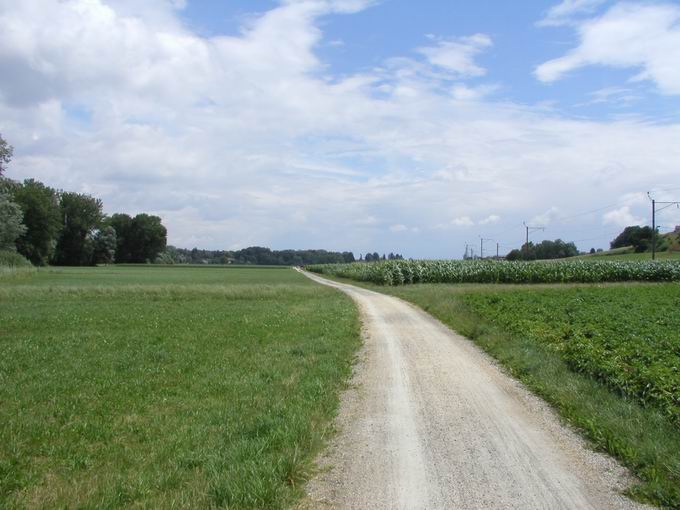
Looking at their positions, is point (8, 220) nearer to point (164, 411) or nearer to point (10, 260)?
point (10, 260)

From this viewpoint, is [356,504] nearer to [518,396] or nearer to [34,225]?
[518,396]

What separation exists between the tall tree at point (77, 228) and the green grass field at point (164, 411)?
127459 mm

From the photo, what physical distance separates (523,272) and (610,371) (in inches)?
1782

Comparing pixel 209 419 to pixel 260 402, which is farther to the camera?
Answer: pixel 260 402

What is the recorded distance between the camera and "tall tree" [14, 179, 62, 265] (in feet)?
346

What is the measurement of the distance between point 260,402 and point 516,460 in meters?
3.95

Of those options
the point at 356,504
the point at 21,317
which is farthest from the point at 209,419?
the point at 21,317

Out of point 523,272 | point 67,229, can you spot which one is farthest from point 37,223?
point 523,272

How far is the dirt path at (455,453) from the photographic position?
205 inches

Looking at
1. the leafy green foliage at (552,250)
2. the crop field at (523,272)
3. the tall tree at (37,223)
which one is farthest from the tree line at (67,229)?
the leafy green foliage at (552,250)

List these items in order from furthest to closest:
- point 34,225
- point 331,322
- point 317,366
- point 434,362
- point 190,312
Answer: point 34,225 < point 190,312 < point 331,322 < point 434,362 < point 317,366

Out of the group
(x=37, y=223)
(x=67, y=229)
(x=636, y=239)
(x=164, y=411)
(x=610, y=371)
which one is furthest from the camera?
(x=67, y=229)

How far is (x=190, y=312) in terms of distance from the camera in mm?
23266

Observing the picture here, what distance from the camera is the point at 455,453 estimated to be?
6371 millimetres
